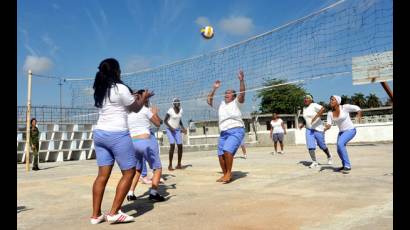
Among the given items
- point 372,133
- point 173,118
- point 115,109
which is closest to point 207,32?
point 173,118

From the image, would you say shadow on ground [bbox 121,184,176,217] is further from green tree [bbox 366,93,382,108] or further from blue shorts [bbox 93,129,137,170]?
green tree [bbox 366,93,382,108]

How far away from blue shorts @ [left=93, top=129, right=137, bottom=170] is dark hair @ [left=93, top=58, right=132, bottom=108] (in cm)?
38

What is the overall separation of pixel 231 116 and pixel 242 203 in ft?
8.25

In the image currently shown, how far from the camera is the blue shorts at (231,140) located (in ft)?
24.2

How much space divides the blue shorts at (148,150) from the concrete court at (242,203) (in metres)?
0.59

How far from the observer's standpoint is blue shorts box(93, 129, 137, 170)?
4.54 metres

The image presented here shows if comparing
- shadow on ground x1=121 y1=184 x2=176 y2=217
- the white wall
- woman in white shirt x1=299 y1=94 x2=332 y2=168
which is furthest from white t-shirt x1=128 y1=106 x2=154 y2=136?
the white wall

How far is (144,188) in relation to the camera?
23.7ft

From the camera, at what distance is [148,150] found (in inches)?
245

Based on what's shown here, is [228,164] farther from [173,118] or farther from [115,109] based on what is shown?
[115,109]

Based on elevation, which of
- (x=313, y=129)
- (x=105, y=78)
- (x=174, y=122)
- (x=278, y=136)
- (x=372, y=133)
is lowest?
(x=372, y=133)

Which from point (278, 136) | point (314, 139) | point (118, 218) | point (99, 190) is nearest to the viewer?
point (118, 218)

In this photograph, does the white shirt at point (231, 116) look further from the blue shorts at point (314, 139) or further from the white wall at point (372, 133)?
the white wall at point (372, 133)

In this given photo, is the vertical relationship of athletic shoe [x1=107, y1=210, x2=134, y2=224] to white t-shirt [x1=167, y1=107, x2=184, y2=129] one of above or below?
below
